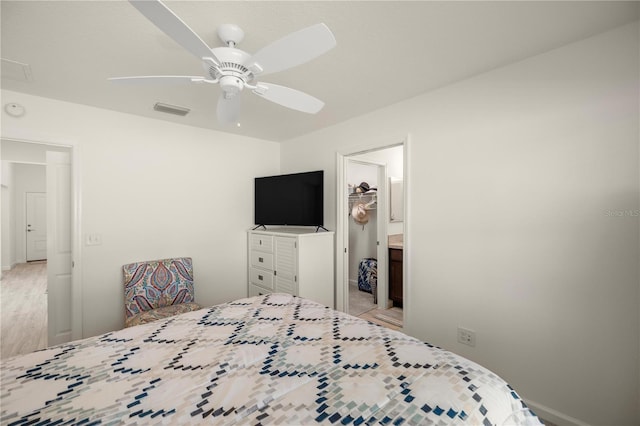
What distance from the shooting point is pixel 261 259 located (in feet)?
11.6

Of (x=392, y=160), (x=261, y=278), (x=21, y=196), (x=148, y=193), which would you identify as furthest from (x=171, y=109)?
(x=21, y=196)

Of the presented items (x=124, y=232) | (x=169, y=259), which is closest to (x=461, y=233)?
(x=169, y=259)

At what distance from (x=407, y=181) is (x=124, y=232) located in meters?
2.86

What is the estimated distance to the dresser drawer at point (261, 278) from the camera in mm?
3364

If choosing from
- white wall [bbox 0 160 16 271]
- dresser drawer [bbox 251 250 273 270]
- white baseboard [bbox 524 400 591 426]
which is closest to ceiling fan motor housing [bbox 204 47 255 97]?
dresser drawer [bbox 251 250 273 270]

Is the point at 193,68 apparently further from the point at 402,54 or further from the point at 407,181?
the point at 407,181

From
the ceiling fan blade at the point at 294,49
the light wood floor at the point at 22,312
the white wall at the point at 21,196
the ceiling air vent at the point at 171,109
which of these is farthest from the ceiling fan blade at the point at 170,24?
the white wall at the point at 21,196

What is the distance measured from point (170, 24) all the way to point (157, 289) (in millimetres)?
2595

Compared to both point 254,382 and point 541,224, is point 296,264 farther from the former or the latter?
point 541,224

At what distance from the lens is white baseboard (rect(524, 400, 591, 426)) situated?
1.73 metres

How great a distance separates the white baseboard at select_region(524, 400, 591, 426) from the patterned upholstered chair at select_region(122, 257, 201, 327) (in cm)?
279

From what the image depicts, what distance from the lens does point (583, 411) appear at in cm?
170

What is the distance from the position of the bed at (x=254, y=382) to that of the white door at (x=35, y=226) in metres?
8.05

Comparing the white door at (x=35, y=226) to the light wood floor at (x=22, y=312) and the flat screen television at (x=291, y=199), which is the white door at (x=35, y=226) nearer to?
the light wood floor at (x=22, y=312)
